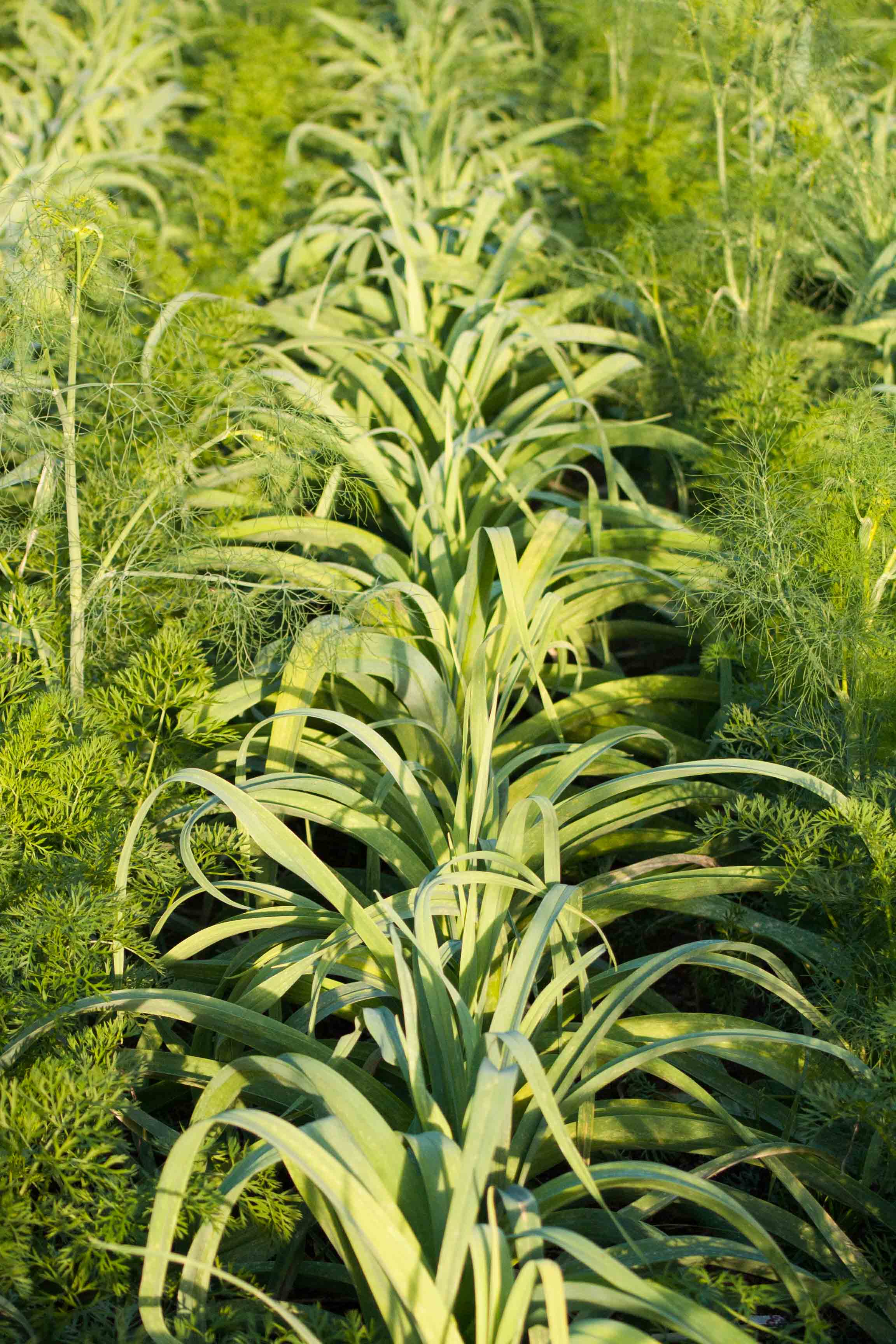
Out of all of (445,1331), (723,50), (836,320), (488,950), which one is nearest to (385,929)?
(488,950)

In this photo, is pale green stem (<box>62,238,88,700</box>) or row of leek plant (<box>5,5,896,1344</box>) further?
pale green stem (<box>62,238,88,700</box>)

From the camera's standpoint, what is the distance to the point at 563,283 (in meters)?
3.02

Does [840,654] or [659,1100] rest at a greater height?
[840,654]

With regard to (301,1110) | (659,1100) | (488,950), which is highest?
(488,950)

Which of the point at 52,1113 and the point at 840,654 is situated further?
the point at 840,654

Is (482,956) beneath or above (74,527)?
beneath

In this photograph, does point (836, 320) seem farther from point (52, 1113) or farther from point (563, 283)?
point (52, 1113)

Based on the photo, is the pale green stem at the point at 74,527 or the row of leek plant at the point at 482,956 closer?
the row of leek plant at the point at 482,956

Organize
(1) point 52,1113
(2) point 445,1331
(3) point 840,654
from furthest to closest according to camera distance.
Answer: (3) point 840,654 → (1) point 52,1113 → (2) point 445,1331

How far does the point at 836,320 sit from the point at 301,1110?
264 cm

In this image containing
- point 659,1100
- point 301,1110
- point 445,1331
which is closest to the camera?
point 445,1331

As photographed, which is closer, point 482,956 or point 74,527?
point 482,956

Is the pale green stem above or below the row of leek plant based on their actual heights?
above

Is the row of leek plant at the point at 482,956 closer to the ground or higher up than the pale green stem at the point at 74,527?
closer to the ground
